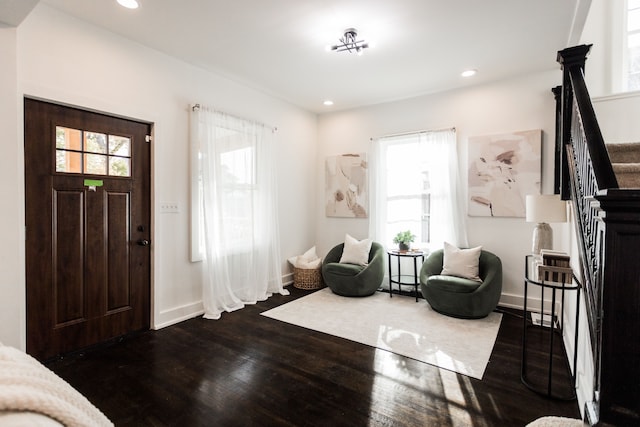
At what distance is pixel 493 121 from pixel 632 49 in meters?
1.40

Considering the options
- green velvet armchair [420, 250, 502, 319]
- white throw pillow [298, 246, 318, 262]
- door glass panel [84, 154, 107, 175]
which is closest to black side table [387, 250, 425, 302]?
green velvet armchair [420, 250, 502, 319]

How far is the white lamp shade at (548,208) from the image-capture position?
9.12ft

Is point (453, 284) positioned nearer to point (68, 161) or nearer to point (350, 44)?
point (350, 44)

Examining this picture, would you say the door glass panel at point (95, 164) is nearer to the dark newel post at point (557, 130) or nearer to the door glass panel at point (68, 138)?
the door glass panel at point (68, 138)

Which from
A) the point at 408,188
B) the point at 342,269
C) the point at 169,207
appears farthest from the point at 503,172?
the point at 169,207

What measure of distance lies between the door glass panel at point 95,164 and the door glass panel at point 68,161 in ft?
0.18

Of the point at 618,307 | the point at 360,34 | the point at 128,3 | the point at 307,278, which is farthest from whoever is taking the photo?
the point at 307,278

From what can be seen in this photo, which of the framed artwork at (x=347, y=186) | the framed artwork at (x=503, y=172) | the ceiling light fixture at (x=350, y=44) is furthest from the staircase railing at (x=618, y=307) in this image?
the framed artwork at (x=347, y=186)

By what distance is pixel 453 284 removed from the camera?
11.8 feet

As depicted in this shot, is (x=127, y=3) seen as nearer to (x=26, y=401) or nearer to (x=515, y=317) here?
(x=26, y=401)

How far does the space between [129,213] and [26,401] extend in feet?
9.30

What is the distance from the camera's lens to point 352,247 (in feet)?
15.8

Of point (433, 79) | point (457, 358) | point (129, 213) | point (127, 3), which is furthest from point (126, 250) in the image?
point (433, 79)

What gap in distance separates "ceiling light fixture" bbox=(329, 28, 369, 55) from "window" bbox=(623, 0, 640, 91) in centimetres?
274
